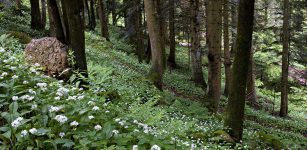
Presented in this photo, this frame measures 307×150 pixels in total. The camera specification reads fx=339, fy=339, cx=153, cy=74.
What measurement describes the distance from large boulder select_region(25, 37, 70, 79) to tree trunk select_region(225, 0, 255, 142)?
14.2ft

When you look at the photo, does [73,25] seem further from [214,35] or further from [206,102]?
[206,102]

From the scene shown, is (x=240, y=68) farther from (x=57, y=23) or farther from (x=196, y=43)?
(x=196, y=43)

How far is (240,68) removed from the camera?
712cm

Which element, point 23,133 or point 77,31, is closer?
point 23,133

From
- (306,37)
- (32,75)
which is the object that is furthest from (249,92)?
(32,75)

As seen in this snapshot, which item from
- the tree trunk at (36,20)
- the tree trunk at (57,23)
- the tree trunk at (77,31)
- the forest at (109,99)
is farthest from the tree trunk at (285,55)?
the tree trunk at (77,31)

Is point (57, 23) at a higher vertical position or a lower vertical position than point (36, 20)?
lower

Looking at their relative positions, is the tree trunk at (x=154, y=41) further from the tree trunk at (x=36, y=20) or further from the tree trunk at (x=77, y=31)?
the tree trunk at (x=36, y=20)

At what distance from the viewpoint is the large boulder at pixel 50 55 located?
895 centimetres

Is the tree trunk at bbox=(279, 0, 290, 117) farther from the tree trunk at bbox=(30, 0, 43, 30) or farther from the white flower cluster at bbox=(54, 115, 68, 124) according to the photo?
the white flower cluster at bbox=(54, 115, 68, 124)

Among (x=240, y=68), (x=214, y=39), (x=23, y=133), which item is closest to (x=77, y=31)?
(x=240, y=68)

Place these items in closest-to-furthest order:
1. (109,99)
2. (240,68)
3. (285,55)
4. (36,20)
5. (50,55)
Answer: (109,99), (240,68), (50,55), (285,55), (36,20)

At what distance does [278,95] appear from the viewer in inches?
1217

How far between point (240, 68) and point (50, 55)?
16.8ft
